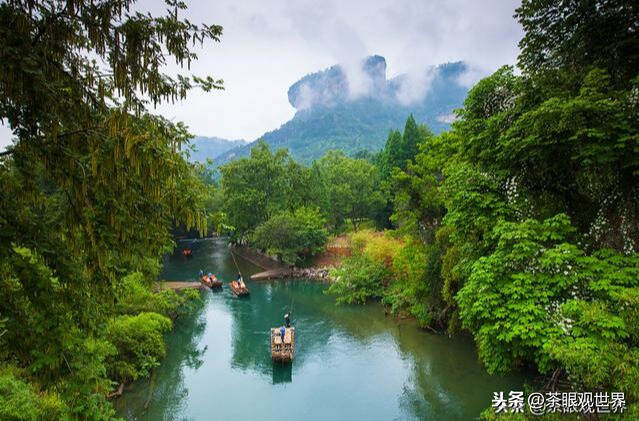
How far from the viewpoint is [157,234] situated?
481 cm

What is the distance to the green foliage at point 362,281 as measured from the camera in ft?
77.0

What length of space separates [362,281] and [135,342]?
1319 cm

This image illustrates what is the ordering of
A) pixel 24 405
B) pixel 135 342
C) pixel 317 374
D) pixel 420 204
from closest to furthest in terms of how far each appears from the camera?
pixel 24 405 → pixel 135 342 → pixel 317 374 → pixel 420 204

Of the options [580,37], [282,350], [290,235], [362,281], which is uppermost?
[580,37]

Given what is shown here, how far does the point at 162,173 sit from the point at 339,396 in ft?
38.9

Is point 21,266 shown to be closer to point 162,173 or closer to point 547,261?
point 162,173

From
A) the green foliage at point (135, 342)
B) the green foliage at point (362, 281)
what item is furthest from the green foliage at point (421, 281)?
the green foliage at point (135, 342)

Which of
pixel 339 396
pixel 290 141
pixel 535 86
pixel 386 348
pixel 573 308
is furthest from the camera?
pixel 290 141

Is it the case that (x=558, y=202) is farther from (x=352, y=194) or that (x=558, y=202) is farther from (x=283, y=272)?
(x=352, y=194)

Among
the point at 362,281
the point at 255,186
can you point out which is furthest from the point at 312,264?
the point at 362,281

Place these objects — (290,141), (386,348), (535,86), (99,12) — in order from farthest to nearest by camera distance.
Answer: (290,141) < (386,348) < (535,86) < (99,12)

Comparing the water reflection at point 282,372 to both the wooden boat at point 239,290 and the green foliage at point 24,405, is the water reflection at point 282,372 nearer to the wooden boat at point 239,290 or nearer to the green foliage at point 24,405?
the green foliage at point 24,405

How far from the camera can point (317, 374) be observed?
50.5ft

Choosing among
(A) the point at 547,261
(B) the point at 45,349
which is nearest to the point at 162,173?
(B) the point at 45,349
